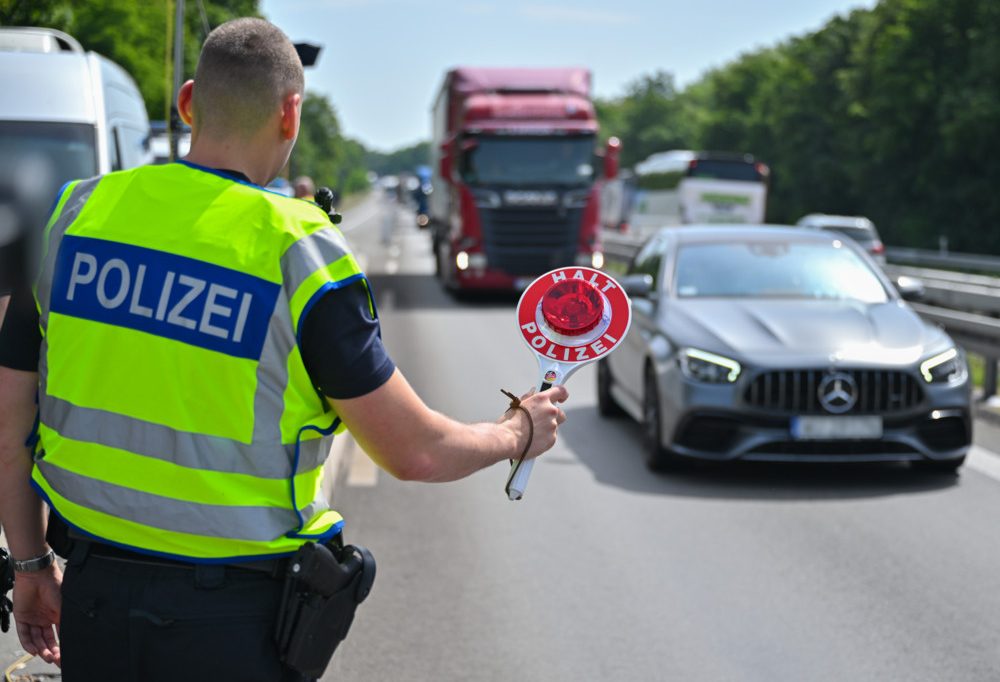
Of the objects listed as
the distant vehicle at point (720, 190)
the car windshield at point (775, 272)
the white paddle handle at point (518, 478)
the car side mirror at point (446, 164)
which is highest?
the white paddle handle at point (518, 478)

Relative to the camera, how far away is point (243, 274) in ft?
7.92

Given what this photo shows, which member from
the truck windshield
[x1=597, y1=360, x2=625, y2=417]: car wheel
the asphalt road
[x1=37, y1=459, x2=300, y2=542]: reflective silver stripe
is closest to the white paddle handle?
[x1=37, y1=459, x2=300, y2=542]: reflective silver stripe

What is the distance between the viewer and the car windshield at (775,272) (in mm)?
9906

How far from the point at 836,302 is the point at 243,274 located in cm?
770

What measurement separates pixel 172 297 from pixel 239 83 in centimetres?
37

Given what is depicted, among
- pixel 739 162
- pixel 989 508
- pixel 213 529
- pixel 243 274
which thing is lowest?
pixel 739 162

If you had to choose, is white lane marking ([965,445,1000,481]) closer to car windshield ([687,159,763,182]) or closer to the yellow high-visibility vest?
the yellow high-visibility vest

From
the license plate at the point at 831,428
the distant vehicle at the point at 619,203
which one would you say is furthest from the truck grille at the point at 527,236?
the distant vehicle at the point at 619,203

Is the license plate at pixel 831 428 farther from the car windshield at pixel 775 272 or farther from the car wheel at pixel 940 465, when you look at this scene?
the car windshield at pixel 775 272

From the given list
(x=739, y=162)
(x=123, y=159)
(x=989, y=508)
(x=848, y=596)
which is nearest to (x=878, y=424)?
(x=989, y=508)

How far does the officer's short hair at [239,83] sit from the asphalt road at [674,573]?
2.73 metres

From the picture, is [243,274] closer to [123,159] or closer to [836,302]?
[836,302]

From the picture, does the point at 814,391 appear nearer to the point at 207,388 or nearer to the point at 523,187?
the point at 207,388

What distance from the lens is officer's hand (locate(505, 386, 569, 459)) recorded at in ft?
9.15
